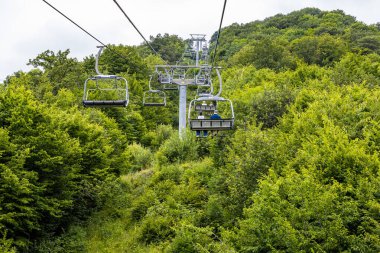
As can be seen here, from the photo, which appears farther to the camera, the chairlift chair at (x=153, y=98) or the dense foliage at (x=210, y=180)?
the chairlift chair at (x=153, y=98)

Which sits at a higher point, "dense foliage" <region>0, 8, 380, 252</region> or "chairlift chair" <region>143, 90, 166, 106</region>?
"chairlift chair" <region>143, 90, 166, 106</region>

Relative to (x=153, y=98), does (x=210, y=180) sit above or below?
below

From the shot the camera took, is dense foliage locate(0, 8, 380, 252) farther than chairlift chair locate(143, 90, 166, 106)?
No

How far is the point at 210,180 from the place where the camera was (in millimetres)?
24094

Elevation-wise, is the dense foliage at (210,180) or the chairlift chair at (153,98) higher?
the chairlift chair at (153,98)

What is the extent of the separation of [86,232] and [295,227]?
51.2 ft

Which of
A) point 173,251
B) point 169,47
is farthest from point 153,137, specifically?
point 169,47

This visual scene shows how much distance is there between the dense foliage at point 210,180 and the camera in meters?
13.2

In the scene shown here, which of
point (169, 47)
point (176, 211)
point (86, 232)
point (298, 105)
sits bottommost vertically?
point (86, 232)

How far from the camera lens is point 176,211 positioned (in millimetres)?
22547

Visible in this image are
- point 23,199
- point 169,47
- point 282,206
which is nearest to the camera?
point 282,206

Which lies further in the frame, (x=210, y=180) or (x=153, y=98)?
(x=153, y=98)

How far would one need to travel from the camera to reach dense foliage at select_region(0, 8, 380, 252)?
1324 cm

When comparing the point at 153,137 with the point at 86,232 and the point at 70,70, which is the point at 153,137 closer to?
the point at 70,70
